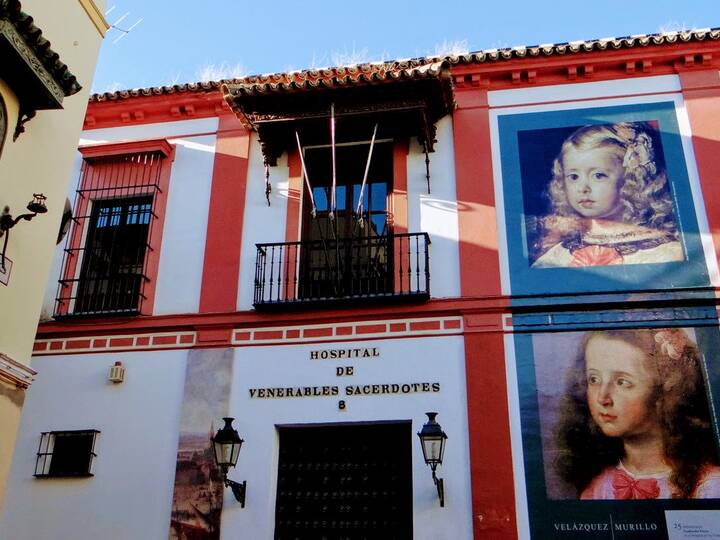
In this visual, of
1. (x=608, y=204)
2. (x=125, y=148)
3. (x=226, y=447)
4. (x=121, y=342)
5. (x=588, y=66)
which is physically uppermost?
(x=588, y=66)

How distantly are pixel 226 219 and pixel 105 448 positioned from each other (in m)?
3.05

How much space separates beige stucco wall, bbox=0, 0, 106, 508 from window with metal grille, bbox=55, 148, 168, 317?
1.90 m

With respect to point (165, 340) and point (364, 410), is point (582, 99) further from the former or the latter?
point (165, 340)

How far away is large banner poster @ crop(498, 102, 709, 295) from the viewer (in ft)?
27.7

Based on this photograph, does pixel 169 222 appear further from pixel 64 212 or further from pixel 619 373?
pixel 619 373

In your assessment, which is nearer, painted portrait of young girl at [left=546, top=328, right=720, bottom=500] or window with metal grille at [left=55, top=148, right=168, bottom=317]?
painted portrait of young girl at [left=546, top=328, right=720, bottom=500]

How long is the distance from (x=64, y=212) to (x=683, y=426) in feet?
22.3

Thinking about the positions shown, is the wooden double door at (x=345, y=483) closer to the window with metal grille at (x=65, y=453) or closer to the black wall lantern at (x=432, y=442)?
the black wall lantern at (x=432, y=442)

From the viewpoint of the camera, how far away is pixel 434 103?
30.7ft

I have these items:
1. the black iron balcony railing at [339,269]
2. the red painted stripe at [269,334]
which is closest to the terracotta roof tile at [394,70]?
the black iron balcony railing at [339,269]

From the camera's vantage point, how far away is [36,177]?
7.37 metres

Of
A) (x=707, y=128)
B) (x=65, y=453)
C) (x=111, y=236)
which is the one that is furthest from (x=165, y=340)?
(x=707, y=128)

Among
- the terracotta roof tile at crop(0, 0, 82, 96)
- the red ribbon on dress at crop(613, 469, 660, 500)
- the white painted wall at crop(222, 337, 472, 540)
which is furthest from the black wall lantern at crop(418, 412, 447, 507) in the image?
the terracotta roof tile at crop(0, 0, 82, 96)

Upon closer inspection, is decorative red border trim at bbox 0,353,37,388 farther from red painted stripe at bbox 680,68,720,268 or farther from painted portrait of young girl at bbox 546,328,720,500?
red painted stripe at bbox 680,68,720,268
